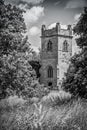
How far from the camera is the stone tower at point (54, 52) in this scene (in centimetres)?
4919

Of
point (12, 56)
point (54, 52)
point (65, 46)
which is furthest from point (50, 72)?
point (12, 56)

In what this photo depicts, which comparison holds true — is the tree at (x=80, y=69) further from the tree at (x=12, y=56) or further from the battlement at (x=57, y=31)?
the battlement at (x=57, y=31)

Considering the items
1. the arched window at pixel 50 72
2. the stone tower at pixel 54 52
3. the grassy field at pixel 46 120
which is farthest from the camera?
the arched window at pixel 50 72

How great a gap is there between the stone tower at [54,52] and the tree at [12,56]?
30.5 metres

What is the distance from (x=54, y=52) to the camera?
50.2 meters

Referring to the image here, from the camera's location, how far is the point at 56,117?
8211mm

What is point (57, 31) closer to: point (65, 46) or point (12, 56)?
point (65, 46)

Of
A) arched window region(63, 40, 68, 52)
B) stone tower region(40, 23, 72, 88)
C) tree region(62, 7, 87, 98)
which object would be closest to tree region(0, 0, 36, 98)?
tree region(62, 7, 87, 98)

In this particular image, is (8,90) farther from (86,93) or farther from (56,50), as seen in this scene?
(56,50)

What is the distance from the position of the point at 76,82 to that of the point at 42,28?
38091 mm

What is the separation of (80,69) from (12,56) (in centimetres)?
473

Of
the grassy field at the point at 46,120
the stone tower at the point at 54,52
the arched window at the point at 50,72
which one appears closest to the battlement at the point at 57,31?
the stone tower at the point at 54,52

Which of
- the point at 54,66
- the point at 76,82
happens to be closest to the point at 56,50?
the point at 54,66

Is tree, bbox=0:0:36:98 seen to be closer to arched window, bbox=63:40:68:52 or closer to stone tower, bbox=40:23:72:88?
stone tower, bbox=40:23:72:88
